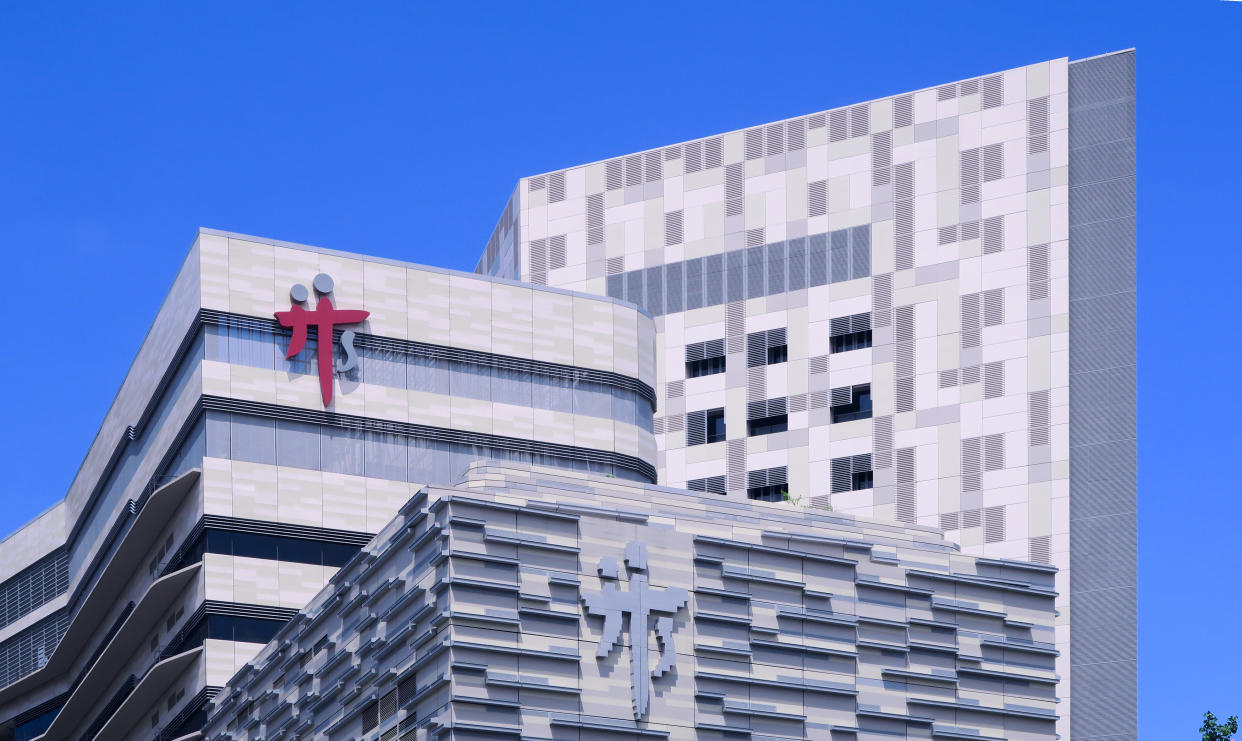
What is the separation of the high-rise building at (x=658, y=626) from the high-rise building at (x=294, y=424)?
1316 cm

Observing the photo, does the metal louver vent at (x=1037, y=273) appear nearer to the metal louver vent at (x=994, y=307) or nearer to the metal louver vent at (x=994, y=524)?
the metal louver vent at (x=994, y=307)

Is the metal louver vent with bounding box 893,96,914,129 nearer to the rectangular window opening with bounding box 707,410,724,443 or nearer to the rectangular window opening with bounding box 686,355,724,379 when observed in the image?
the rectangular window opening with bounding box 686,355,724,379

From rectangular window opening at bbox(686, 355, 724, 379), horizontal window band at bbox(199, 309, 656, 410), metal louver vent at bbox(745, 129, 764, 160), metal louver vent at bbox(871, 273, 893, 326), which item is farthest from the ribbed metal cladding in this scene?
horizontal window band at bbox(199, 309, 656, 410)

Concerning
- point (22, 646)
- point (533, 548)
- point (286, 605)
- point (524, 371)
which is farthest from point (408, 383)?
point (22, 646)

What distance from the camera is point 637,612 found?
60.0 m

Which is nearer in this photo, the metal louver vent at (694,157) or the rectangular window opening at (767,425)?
the rectangular window opening at (767,425)

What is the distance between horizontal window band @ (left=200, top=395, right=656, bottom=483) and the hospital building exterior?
138mm

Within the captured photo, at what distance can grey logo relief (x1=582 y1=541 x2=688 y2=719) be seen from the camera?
5938 centimetres

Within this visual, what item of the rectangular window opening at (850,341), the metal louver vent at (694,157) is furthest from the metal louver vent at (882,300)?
the metal louver vent at (694,157)

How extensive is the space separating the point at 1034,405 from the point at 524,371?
35.8 m

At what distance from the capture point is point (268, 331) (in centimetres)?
8506

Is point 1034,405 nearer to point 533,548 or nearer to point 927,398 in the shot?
point 927,398

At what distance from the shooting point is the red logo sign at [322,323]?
85.1 meters

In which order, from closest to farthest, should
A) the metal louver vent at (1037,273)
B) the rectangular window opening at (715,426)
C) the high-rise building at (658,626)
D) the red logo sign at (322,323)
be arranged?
the high-rise building at (658,626) < the red logo sign at (322,323) < the metal louver vent at (1037,273) < the rectangular window opening at (715,426)
